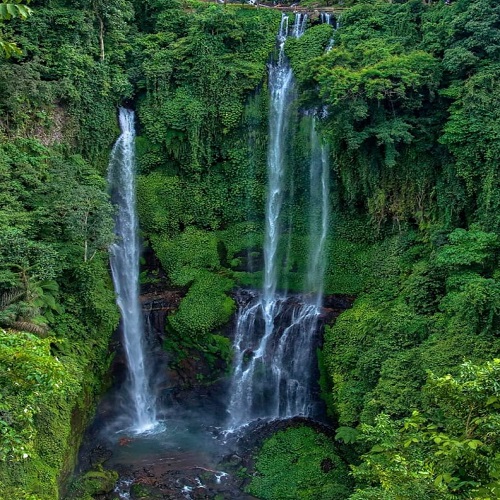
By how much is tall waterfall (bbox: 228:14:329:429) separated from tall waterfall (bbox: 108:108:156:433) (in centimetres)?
283

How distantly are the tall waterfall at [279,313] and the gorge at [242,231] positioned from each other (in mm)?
67

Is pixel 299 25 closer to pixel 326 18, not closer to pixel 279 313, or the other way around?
pixel 326 18

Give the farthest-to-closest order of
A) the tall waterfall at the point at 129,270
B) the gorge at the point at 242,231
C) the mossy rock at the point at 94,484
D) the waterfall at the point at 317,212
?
the waterfall at the point at 317,212 → the tall waterfall at the point at 129,270 → the gorge at the point at 242,231 → the mossy rock at the point at 94,484

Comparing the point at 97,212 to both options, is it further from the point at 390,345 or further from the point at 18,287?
the point at 390,345

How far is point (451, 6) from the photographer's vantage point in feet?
48.3

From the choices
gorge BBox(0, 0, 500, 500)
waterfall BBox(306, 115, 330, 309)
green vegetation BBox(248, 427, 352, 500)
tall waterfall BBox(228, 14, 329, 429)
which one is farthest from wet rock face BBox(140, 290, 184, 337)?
green vegetation BBox(248, 427, 352, 500)

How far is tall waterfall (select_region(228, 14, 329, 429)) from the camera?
15.6 m

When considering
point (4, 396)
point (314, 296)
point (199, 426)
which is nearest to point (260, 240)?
point (314, 296)

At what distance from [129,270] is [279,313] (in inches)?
202

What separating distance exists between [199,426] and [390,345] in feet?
20.9

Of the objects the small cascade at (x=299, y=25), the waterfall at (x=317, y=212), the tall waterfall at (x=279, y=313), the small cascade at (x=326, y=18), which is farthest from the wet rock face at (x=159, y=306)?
the small cascade at (x=326, y=18)

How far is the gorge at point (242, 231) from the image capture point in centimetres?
1211

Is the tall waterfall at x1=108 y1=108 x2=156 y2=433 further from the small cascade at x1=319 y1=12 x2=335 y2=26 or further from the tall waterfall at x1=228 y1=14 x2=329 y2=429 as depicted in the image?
the small cascade at x1=319 y1=12 x2=335 y2=26

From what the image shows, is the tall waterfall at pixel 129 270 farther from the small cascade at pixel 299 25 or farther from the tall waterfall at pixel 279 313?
the small cascade at pixel 299 25
